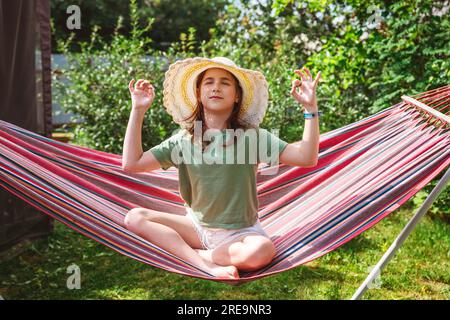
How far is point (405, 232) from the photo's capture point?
80.4 inches

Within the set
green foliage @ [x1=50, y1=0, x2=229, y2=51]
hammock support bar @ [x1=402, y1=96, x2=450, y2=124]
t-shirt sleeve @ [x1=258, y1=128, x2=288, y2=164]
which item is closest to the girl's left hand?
t-shirt sleeve @ [x1=258, y1=128, x2=288, y2=164]

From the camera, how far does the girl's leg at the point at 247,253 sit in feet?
6.66

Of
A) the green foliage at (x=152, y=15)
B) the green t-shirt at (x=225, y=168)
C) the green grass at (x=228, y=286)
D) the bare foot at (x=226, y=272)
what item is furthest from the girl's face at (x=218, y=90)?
the green foliage at (x=152, y=15)

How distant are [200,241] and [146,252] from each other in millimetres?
332

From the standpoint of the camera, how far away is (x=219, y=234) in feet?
7.32

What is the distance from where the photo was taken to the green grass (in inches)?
112

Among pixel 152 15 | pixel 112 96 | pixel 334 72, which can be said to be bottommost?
pixel 112 96

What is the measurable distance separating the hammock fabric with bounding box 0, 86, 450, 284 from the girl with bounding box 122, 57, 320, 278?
0.38 feet

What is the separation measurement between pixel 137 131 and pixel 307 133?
0.66 meters

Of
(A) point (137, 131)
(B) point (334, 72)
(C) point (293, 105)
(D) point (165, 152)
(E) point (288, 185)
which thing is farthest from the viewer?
(B) point (334, 72)

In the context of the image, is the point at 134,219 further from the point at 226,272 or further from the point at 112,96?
the point at 112,96

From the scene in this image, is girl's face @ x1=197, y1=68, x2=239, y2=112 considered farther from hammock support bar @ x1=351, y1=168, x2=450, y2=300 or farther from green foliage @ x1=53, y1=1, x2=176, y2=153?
green foliage @ x1=53, y1=1, x2=176, y2=153
